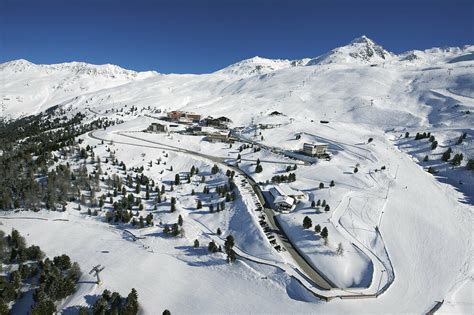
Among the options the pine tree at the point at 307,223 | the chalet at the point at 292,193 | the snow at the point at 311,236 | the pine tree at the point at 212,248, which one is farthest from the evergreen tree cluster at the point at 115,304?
the chalet at the point at 292,193

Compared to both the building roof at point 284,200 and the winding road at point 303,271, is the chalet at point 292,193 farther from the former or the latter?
the winding road at point 303,271

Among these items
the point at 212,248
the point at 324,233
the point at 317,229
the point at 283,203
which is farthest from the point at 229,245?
the point at 283,203

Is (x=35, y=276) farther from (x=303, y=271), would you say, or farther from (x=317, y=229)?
(x=317, y=229)

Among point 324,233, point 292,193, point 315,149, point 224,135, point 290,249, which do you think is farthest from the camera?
point 224,135

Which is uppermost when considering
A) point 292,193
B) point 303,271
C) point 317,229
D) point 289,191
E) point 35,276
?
point 289,191

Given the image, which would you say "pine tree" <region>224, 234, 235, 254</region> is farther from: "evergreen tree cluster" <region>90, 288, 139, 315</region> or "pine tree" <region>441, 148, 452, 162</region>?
"pine tree" <region>441, 148, 452, 162</region>

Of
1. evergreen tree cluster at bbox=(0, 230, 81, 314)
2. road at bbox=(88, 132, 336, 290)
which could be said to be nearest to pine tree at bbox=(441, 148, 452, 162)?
road at bbox=(88, 132, 336, 290)

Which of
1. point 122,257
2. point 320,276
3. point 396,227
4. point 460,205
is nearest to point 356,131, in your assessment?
point 460,205

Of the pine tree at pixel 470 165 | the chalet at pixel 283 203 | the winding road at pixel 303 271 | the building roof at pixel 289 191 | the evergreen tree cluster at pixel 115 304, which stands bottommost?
the evergreen tree cluster at pixel 115 304

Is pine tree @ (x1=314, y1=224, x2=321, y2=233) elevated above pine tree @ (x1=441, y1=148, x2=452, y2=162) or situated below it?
below

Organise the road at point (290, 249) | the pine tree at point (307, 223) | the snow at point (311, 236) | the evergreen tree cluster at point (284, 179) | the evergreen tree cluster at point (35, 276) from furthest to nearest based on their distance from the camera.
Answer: the evergreen tree cluster at point (284, 179) → the pine tree at point (307, 223) → the road at point (290, 249) → the evergreen tree cluster at point (35, 276) → the snow at point (311, 236)

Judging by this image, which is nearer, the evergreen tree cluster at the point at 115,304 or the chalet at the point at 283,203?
the evergreen tree cluster at the point at 115,304
